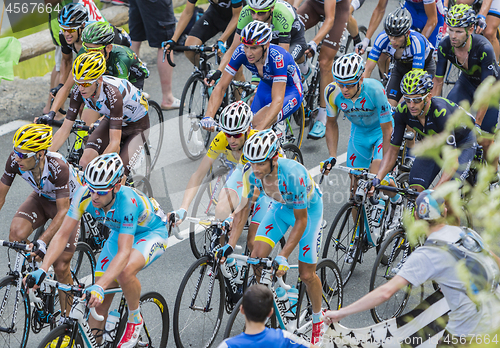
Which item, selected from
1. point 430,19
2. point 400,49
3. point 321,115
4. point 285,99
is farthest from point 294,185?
point 430,19

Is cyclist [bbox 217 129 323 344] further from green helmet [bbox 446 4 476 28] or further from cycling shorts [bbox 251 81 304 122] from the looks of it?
green helmet [bbox 446 4 476 28]

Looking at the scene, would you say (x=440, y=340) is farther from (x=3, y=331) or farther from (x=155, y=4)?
(x=155, y=4)

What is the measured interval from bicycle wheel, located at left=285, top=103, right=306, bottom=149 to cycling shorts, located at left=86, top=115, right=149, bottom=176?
2342 millimetres

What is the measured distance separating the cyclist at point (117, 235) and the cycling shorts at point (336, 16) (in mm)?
5428

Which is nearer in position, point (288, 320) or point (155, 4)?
point (288, 320)

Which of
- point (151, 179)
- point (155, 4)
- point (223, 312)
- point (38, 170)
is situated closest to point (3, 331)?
point (38, 170)

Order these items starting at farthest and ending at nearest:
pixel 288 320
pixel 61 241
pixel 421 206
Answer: pixel 288 320 < pixel 61 241 < pixel 421 206

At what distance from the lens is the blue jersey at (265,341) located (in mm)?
3885

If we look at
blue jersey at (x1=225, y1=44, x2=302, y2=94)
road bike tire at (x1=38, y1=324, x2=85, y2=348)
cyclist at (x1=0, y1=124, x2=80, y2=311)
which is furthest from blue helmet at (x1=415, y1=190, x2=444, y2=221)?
blue jersey at (x1=225, y1=44, x2=302, y2=94)

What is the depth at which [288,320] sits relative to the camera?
5.78m

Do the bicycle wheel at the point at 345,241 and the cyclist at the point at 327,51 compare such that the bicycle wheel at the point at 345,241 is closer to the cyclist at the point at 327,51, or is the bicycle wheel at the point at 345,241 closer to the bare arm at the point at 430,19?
the cyclist at the point at 327,51

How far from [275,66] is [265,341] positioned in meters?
Result: 4.35

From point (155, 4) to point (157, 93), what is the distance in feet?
5.41

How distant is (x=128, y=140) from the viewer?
749cm
